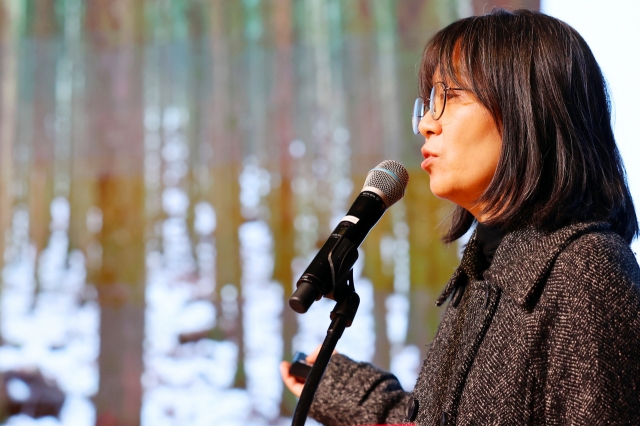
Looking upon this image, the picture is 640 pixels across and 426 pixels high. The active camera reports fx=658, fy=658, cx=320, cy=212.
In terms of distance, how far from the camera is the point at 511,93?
3.18 ft

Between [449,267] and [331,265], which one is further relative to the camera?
[449,267]

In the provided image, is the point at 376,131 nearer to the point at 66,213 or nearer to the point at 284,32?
the point at 284,32

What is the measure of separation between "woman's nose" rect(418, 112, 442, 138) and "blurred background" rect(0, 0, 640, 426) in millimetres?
1542

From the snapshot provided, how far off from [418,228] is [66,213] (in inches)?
55.6

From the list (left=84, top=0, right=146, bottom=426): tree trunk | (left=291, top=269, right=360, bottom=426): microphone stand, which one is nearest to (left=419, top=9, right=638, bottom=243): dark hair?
(left=291, top=269, right=360, bottom=426): microphone stand

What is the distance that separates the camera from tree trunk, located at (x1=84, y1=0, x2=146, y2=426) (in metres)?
2.53

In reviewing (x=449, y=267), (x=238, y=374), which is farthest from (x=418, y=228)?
(x=238, y=374)

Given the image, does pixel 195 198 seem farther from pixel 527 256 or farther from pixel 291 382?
pixel 527 256

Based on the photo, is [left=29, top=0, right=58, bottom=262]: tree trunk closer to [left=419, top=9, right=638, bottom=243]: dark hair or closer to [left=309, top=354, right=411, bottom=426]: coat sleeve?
[left=309, top=354, right=411, bottom=426]: coat sleeve

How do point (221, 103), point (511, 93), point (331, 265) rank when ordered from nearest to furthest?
point (331, 265) → point (511, 93) → point (221, 103)

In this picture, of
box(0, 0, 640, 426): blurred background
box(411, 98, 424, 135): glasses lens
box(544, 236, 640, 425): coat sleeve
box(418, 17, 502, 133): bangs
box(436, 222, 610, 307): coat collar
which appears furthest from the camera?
box(0, 0, 640, 426): blurred background

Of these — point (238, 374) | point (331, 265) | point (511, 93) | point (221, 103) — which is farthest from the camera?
point (221, 103)

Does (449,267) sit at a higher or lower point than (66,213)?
lower

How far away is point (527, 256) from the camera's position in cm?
91
